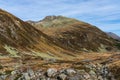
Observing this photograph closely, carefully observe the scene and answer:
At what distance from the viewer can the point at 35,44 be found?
168375 mm

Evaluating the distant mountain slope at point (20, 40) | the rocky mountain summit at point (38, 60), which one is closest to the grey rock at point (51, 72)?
the rocky mountain summit at point (38, 60)

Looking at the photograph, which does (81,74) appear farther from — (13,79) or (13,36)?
(13,36)

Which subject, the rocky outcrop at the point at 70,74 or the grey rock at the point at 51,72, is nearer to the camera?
the rocky outcrop at the point at 70,74

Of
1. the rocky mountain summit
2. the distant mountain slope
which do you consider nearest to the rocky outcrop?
the rocky mountain summit

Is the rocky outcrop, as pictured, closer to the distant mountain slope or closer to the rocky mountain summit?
the rocky mountain summit

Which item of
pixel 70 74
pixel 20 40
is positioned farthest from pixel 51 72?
pixel 20 40

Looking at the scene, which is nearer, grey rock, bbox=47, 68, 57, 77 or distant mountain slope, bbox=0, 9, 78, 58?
grey rock, bbox=47, 68, 57, 77

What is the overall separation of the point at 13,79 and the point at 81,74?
12.8 m

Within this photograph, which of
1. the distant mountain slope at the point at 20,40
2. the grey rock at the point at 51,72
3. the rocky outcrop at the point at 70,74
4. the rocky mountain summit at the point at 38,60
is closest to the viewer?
the rocky outcrop at the point at 70,74

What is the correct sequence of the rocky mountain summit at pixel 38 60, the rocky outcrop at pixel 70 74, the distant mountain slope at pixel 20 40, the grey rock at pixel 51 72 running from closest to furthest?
the rocky outcrop at pixel 70 74 < the rocky mountain summit at pixel 38 60 < the grey rock at pixel 51 72 < the distant mountain slope at pixel 20 40

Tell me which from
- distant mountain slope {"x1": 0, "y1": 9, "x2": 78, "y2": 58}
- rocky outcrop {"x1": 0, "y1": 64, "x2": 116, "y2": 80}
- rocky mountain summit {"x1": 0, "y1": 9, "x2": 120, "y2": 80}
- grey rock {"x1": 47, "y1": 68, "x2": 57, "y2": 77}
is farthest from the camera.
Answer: distant mountain slope {"x1": 0, "y1": 9, "x2": 78, "y2": 58}

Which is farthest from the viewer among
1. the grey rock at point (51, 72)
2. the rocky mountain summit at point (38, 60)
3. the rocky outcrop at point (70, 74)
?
the grey rock at point (51, 72)

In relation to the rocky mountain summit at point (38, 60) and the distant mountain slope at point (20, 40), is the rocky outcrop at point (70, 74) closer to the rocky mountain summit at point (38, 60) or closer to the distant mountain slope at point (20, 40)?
the rocky mountain summit at point (38, 60)

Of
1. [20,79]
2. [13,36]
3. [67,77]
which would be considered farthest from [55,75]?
[13,36]
